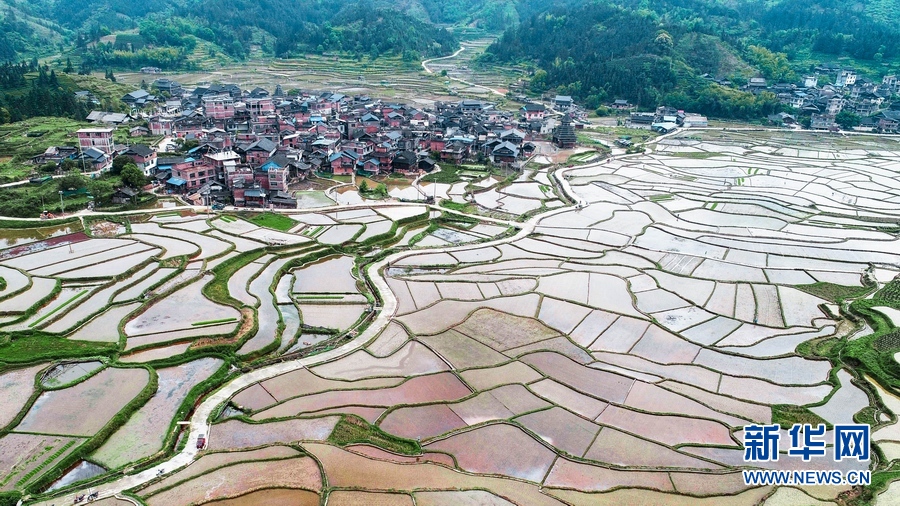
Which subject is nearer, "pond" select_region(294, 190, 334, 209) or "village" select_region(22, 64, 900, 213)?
"pond" select_region(294, 190, 334, 209)

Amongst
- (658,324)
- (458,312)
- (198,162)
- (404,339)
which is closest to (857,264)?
(658,324)

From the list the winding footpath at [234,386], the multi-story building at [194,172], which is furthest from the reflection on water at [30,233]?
the winding footpath at [234,386]

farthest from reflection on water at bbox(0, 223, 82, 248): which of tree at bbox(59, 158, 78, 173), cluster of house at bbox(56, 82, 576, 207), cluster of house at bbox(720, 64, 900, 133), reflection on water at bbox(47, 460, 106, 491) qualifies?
cluster of house at bbox(720, 64, 900, 133)

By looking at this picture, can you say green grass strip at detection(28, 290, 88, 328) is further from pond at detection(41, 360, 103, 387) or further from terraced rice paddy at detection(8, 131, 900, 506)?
pond at detection(41, 360, 103, 387)

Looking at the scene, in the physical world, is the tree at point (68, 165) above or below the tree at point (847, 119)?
below

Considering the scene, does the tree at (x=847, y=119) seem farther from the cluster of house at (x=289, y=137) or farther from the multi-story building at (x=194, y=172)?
the multi-story building at (x=194, y=172)

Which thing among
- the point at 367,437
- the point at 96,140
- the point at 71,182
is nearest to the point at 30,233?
the point at 71,182

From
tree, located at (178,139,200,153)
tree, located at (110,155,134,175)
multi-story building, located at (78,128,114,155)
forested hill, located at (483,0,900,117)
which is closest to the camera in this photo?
tree, located at (110,155,134,175)
